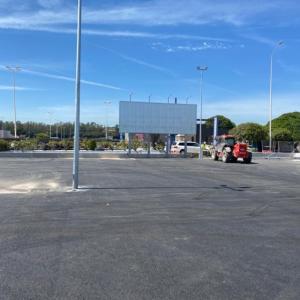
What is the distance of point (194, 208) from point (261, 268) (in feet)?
20.3

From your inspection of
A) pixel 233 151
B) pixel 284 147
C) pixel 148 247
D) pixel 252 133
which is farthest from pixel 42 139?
pixel 148 247

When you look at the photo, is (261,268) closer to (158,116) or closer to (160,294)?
(160,294)

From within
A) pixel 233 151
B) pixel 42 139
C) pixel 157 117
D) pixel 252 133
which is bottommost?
pixel 42 139

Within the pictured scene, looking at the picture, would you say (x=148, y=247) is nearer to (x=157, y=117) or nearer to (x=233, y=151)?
(x=233, y=151)

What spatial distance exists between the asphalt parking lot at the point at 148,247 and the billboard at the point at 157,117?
3695 cm

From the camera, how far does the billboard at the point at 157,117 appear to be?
52719 mm

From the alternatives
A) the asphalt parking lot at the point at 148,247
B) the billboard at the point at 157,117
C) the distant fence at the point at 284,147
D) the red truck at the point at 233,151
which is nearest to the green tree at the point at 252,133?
the distant fence at the point at 284,147

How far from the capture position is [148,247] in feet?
27.6

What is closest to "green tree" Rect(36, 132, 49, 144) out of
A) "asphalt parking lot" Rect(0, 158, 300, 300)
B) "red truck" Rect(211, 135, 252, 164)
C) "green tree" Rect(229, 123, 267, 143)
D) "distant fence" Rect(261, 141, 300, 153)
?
"green tree" Rect(229, 123, 267, 143)

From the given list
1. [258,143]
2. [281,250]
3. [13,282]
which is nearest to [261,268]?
[281,250]

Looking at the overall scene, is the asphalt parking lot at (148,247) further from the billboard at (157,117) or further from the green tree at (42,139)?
the green tree at (42,139)

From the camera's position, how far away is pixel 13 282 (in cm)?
633

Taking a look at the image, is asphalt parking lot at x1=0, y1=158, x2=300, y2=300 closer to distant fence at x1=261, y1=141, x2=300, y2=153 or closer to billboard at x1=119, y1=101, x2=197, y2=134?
billboard at x1=119, y1=101, x2=197, y2=134

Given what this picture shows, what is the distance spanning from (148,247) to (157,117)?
45.7 metres
